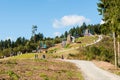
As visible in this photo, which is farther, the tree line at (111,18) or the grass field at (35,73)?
the tree line at (111,18)

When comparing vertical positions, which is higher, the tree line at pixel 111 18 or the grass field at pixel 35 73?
the tree line at pixel 111 18

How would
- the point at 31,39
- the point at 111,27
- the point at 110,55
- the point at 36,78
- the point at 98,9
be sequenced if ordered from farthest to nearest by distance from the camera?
the point at 31,39 < the point at 110,55 < the point at 98,9 < the point at 111,27 < the point at 36,78

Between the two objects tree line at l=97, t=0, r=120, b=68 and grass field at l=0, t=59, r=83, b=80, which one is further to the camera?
tree line at l=97, t=0, r=120, b=68

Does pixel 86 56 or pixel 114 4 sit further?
pixel 86 56

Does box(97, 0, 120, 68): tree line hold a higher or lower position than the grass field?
higher

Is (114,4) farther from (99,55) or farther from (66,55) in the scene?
(66,55)

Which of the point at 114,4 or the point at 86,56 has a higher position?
the point at 114,4

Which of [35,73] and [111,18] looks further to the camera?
[111,18]

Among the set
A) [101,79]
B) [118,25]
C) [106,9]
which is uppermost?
[106,9]

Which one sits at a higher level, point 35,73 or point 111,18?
point 111,18

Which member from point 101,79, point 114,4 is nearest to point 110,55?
point 114,4

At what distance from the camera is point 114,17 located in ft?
131

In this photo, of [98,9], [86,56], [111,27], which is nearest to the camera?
[111,27]

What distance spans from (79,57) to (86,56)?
2.20m
